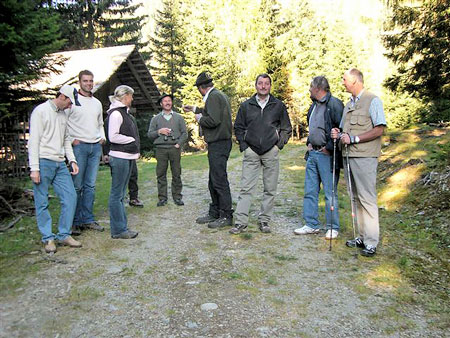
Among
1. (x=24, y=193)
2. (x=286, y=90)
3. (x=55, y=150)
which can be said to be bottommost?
(x=24, y=193)

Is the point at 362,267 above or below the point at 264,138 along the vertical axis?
below

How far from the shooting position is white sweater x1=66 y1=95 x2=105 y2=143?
5344 millimetres

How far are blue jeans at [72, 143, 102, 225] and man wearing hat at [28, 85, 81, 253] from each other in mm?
438

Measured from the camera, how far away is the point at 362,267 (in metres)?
4.14

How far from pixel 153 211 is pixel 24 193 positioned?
241cm

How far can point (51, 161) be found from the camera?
4.62 meters

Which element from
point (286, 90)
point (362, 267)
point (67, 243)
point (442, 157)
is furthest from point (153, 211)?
point (286, 90)

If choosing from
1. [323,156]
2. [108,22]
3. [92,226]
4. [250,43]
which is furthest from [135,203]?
[108,22]

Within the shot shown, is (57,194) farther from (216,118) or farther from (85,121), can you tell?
(216,118)

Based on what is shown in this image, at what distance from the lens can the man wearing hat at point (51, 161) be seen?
4.50 metres

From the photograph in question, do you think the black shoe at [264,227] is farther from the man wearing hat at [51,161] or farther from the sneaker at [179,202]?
the man wearing hat at [51,161]

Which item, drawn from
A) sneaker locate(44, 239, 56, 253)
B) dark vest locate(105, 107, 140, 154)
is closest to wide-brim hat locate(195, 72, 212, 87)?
dark vest locate(105, 107, 140, 154)

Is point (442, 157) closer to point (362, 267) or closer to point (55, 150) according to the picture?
point (362, 267)

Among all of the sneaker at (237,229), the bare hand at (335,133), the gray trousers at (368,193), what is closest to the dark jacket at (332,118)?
the bare hand at (335,133)
